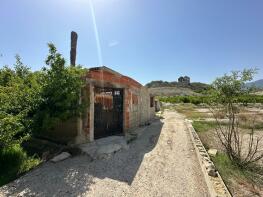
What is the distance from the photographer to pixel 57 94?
7.04 m

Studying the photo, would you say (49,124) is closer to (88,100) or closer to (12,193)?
(88,100)

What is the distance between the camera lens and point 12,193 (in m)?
4.66

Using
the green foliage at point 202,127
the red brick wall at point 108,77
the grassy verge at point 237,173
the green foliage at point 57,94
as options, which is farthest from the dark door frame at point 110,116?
the green foliage at point 202,127

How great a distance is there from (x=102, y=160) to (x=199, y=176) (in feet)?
10.6

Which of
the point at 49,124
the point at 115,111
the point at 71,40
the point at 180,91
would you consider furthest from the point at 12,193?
the point at 180,91

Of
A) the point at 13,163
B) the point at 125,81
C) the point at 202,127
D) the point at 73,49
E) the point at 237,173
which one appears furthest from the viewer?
the point at 202,127

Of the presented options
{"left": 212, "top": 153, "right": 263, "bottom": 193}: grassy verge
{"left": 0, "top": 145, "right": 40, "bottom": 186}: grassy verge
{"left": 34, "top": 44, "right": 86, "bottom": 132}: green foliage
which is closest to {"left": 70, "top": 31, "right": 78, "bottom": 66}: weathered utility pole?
{"left": 34, "top": 44, "right": 86, "bottom": 132}: green foliage

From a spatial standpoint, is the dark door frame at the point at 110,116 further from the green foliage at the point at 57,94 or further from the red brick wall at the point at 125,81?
the green foliage at the point at 57,94

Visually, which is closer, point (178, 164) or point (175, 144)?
point (178, 164)

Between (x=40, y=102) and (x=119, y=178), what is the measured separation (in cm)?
378

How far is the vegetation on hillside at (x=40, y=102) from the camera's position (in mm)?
6391

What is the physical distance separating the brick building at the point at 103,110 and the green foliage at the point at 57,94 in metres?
0.92

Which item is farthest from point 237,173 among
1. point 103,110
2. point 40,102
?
point 40,102

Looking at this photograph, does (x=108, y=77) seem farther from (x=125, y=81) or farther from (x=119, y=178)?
(x=119, y=178)
